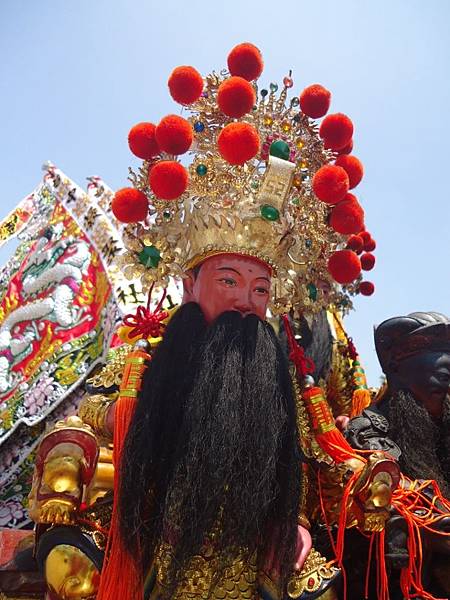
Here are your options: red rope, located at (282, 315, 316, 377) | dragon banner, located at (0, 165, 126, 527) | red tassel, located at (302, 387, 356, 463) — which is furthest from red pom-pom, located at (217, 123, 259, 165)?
dragon banner, located at (0, 165, 126, 527)

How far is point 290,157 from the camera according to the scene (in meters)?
2.48

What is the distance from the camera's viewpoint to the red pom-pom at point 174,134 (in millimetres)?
2242

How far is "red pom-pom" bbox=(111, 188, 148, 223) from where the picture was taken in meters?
2.38

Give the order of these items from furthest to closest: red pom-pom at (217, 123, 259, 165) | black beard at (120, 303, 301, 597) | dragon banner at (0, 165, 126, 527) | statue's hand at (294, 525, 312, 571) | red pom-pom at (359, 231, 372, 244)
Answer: dragon banner at (0, 165, 126, 527) < red pom-pom at (359, 231, 372, 244) < red pom-pom at (217, 123, 259, 165) < statue's hand at (294, 525, 312, 571) < black beard at (120, 303, 301, 597)

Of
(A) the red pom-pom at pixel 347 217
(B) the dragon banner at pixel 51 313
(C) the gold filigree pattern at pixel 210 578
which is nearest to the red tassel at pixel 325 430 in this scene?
(C) the gold filigree pattern at pixel 210 578

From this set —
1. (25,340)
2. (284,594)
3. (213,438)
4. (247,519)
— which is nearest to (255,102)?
(213,438)

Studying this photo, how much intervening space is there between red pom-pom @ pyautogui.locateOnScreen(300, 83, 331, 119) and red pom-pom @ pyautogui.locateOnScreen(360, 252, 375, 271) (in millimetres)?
839

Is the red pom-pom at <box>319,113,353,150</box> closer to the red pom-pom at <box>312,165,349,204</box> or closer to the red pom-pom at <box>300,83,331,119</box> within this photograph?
the red pom-pom at <box>300,83,331,119</box>

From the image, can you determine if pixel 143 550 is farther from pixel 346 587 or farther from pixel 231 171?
pixel 231 171

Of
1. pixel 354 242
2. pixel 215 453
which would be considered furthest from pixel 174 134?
pixel 215 453

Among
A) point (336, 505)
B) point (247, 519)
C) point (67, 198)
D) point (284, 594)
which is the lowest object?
point (284, 594)

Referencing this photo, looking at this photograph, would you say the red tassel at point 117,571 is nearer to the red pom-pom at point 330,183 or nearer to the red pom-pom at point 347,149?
the red pom-pom at point 330,183

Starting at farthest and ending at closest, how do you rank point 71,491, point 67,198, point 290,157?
1. point 67,198
2. point 290,157
3. point 71,491

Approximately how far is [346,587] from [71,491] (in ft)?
3.44
